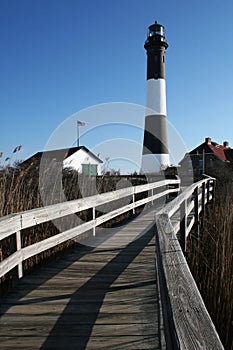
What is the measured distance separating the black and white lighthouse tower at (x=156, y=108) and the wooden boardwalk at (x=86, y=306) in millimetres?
19293

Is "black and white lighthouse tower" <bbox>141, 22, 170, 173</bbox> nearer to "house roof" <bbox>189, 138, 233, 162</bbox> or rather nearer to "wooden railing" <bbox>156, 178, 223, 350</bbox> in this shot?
"house roof" <bbox>189, 138, 233, 162</bbox>

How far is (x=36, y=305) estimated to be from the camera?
264 centimetres

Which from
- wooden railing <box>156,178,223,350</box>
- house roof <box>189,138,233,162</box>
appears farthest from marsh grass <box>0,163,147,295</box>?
house roof <box>189,138,233,162</box>

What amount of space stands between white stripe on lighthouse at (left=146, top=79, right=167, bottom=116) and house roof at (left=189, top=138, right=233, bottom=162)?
14.2 metres

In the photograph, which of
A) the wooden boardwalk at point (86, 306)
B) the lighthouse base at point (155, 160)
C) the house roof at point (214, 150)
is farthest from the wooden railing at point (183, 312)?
the house roof at point (214, 150)

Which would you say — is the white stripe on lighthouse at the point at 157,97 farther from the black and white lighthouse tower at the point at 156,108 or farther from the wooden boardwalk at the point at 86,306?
the wooden boardwalk at the point at 86,306

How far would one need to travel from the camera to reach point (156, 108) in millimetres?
23312

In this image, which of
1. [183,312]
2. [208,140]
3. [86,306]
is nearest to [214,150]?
[208,140]

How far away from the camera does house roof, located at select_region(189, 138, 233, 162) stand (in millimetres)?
36519

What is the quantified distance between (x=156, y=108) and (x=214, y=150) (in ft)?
53.7

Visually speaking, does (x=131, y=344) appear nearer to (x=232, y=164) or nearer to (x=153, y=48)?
(x=232, y=164)

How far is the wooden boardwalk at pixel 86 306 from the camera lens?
82.9 inches

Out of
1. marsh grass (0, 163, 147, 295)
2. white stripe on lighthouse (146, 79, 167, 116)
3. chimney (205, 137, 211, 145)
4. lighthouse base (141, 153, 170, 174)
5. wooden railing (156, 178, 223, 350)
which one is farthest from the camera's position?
chimney (205, 137, 211, 145)

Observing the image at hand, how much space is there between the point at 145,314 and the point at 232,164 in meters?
21.5
